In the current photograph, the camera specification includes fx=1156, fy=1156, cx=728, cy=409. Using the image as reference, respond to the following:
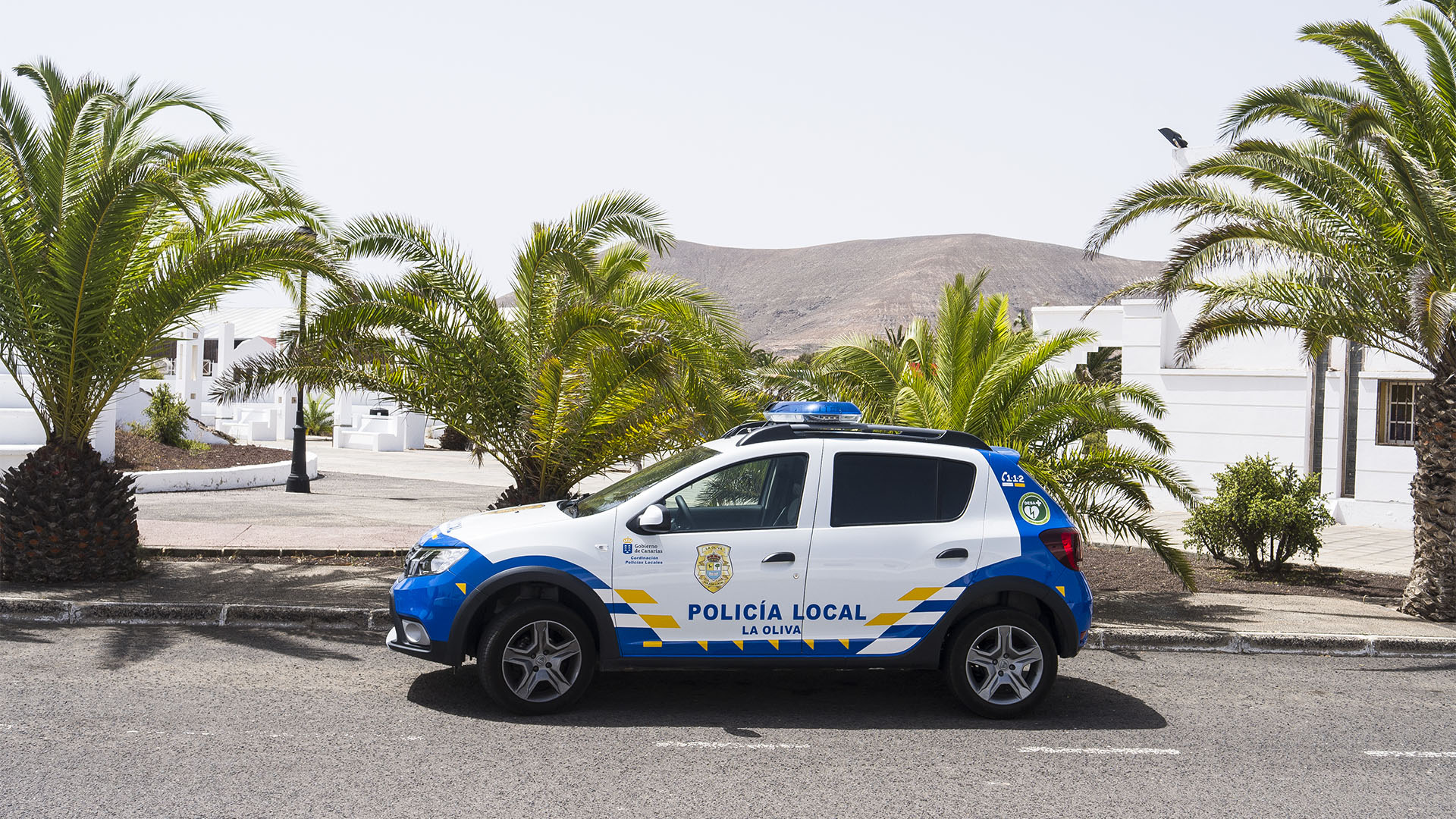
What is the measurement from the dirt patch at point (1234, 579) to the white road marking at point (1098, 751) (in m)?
5.76

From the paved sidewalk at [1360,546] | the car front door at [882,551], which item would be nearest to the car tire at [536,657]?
the car front door at [882,551]

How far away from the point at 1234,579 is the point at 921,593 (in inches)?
322

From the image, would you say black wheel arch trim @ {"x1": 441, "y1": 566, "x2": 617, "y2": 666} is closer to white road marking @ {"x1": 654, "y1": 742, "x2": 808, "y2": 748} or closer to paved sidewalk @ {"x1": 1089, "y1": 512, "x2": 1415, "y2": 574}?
white road marking @ {"x1": 654, "y1": 742, "x2": 808, "y2": 748}

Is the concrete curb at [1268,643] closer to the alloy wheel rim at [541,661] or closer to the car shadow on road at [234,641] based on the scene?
the alloy wheel rim at [541,661]

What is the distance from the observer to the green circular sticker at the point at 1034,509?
6664 mm

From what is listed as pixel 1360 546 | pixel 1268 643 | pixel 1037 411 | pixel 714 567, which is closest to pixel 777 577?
pixel 714 567

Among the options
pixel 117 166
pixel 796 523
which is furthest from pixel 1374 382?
pixel 117 166

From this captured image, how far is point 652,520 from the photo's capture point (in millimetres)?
6293

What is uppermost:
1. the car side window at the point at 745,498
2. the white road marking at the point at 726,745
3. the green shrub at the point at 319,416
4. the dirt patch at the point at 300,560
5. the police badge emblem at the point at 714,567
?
the green shrub at the point at 319,416

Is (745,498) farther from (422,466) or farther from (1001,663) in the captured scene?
(422,466)

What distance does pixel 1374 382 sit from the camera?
1983 centimetres

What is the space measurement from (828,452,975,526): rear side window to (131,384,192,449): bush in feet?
74.7

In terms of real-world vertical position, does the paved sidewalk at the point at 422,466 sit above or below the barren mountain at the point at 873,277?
below

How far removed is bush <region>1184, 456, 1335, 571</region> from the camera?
43.2ft
